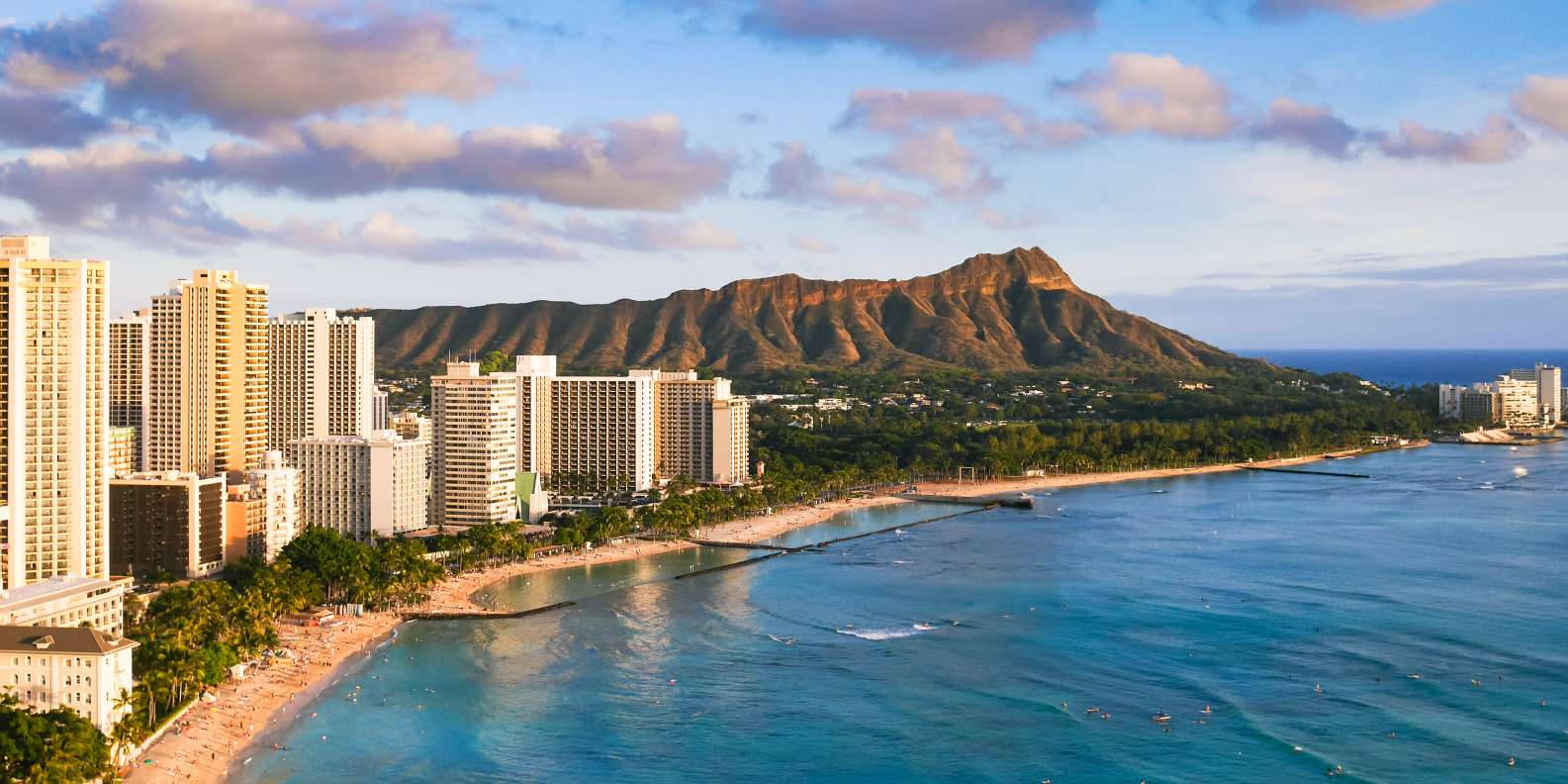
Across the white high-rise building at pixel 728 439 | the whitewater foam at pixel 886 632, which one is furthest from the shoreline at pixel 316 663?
the whitewater foam at pixel 886 632

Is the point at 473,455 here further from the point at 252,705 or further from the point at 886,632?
the point at 252,705

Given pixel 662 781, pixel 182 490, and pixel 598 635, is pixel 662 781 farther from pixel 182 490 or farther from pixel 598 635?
pixel 182 490

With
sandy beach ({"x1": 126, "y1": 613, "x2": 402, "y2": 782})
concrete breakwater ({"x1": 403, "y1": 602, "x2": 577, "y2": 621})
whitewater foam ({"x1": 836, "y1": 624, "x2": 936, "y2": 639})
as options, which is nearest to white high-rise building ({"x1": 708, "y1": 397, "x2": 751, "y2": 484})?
concrete breakwater ({"x1": 403, "y1": 602, "x2": 577, "y2": 621})

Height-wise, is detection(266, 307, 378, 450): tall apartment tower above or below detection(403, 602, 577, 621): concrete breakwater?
above

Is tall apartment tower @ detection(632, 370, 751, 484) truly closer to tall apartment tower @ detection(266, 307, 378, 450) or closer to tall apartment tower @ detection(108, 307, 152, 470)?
tall apartment tower @ detection(266, 307, 378, 450)

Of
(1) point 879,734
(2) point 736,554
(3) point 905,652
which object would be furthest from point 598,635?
(2) point 736,554

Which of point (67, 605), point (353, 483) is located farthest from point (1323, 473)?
point (67, 605)
